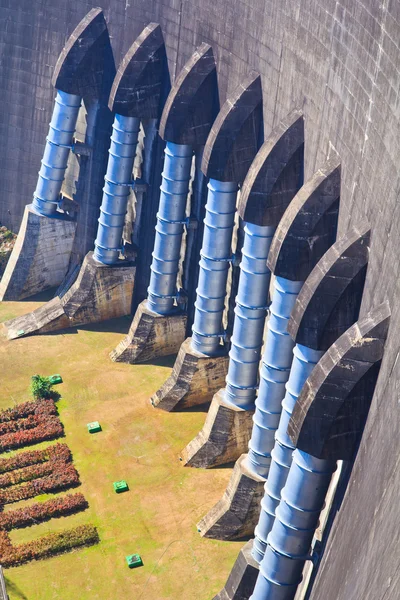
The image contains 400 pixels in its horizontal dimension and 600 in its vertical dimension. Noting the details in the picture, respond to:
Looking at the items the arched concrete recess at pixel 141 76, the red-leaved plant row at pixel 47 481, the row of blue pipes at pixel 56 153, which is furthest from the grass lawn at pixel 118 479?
the arched concrete recess at pixel 141 76

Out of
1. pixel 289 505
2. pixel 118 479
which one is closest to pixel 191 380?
pixel 118 479

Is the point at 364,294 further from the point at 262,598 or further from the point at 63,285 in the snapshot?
the point at 63,285

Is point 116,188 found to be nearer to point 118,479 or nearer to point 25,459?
point 25,459

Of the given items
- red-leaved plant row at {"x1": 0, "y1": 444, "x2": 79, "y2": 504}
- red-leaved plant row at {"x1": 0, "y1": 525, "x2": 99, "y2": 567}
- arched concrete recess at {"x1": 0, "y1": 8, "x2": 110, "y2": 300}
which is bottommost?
red-leaved plant row at {"x1": 0, "y1": 525, "x2": 99, "y2": 567}

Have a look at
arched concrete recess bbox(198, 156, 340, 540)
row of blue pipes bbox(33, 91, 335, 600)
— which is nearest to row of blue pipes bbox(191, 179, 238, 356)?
row of blue pipes bbox(33, 91, 335, 600)

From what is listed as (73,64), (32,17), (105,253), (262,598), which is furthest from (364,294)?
(32,17)

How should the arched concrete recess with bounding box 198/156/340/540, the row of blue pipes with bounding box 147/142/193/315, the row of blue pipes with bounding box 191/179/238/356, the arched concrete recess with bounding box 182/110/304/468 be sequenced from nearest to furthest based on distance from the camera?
1. the arched concrete recess with bounding box 198/156/340/540
2. the arched concrete recess with bounding box 182/110/304/468
3. the row of blue pipes with bounding box 191/179/238/356
4. the row of blue pipes with bounding box 147/142/193/315

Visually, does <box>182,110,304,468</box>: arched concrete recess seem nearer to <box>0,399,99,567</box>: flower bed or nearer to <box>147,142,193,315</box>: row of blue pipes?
<box>147,142,193,315</box>: row of blue pipes
